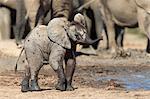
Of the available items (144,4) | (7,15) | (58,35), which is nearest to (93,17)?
(7,15)

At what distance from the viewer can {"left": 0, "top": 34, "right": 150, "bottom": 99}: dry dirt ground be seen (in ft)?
29.9

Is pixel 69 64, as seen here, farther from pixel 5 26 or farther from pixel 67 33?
pixel 5 26

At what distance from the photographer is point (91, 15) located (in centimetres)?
1888

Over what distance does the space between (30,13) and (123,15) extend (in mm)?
1998

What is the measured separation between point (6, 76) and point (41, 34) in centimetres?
209

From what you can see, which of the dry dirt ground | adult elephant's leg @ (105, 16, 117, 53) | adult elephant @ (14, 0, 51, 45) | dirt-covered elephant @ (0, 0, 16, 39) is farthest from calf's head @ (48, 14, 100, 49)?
dirt-covered elephant @ (0, 0, 16, 39)

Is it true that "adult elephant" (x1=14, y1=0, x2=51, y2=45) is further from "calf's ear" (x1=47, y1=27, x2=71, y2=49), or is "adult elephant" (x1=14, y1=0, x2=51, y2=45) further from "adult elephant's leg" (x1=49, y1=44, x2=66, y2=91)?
"adult elephant's leg" (x1=49, y1=44, x2=66, y2=91)

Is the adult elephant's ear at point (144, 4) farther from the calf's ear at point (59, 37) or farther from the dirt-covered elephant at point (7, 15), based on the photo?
the dirt-covered elephant at point (7, 15)

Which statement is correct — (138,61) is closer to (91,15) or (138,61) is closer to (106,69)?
(106,69)

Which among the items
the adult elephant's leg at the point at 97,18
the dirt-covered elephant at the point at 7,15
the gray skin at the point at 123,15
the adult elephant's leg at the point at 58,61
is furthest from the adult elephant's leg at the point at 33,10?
the adult elephant's leg at the point at 58,61

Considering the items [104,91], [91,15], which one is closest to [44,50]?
[104,91]

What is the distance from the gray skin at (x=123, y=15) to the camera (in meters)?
14.4

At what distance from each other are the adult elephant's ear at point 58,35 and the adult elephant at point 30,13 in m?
5.04

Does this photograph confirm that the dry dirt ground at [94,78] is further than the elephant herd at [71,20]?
No
